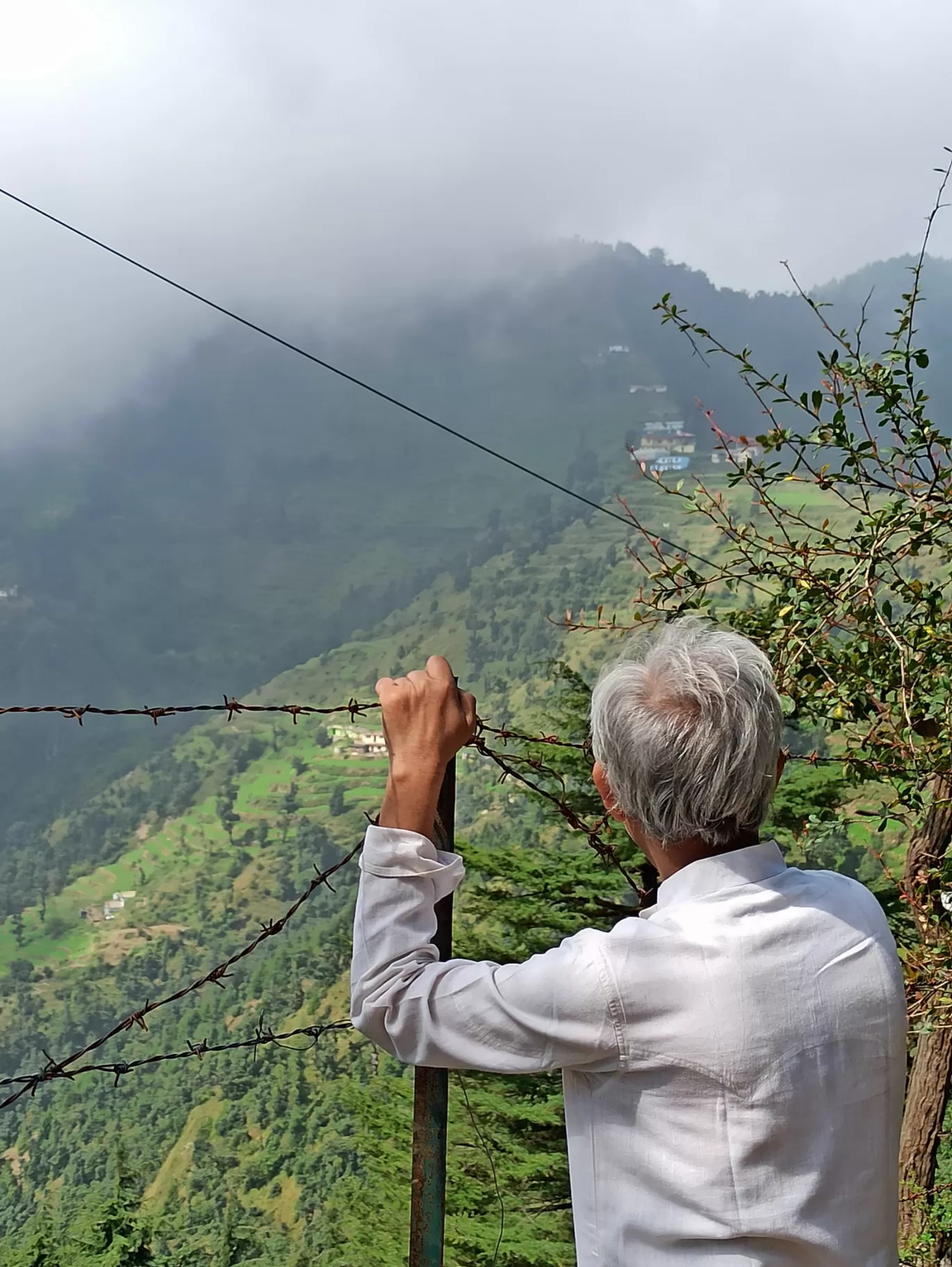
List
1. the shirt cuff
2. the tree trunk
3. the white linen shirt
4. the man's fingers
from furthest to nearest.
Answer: the tree trunk → the man's fingers → the shirt cuff → the white linen shirt

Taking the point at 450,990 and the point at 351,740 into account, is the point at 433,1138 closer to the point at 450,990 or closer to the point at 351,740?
the point at 450,990

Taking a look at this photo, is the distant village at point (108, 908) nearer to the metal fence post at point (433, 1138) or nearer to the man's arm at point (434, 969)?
the metal fence post at point (433, 1138)

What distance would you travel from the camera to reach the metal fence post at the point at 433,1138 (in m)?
1.24

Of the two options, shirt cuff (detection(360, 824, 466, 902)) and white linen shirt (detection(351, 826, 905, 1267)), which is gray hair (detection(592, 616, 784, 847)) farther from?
shirt cuff (detection(360, 824, 466, 902))

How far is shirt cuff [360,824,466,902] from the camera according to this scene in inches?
41.3

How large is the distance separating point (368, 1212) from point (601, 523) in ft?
185

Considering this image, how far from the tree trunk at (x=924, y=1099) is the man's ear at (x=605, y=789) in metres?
2.43

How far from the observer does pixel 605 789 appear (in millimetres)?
1029

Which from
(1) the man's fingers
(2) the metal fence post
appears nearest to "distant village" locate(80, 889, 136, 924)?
(2) the metal fence post

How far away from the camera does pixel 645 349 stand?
96.5 meters

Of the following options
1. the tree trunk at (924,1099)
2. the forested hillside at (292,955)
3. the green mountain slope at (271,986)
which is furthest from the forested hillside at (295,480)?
the tree trunk at (924,1099)

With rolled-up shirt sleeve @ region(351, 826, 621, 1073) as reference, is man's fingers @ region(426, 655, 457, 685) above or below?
above

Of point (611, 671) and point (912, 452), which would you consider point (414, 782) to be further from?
point (912, 452)

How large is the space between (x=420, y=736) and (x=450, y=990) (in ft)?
0.90
